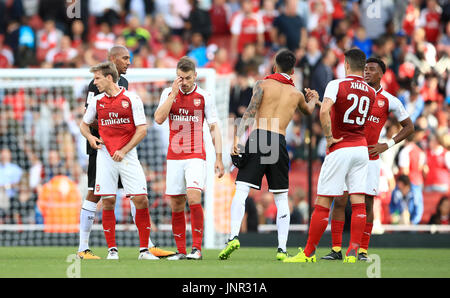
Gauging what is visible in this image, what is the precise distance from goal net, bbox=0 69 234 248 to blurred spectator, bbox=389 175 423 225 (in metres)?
2.93

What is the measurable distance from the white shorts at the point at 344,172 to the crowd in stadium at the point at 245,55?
530 cm

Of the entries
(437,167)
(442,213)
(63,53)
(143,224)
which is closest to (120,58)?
(143,224)

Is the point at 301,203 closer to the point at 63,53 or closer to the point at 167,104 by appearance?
the point at 167,104

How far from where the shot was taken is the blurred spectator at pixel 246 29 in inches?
798

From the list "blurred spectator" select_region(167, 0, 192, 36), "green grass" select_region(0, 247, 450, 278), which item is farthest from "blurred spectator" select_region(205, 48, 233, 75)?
"green grass" select_region(0, 247, 450, 278)

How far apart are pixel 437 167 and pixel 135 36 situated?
24.6 ft

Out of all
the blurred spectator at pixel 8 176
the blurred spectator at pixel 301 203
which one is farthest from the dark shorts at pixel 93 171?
the blurred spectator at pixel 8 176

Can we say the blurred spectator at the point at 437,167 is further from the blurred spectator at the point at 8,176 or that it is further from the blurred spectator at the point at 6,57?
the blurred spectator at the point at 6,57

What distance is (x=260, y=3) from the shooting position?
21.7 meters

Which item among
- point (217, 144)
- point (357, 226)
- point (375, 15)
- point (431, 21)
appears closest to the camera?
point (357, 226)

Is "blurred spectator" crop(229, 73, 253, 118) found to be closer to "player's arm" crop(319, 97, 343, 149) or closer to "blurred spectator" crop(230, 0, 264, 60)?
"blurred spectator" crop(230, 0, 264, 60)

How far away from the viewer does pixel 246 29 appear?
2030 centimetres

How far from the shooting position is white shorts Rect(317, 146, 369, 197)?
929cm
